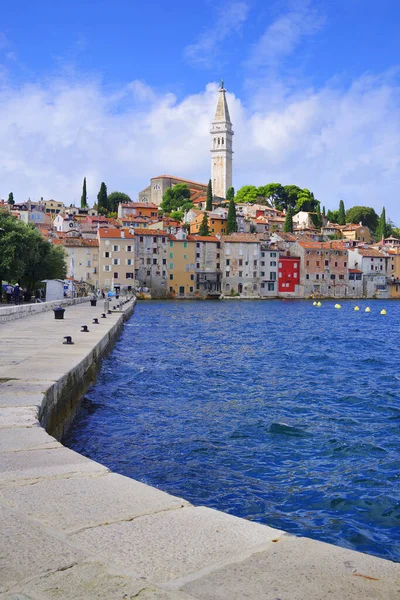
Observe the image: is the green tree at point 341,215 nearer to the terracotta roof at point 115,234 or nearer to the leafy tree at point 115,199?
the leafy tree at point 115,199

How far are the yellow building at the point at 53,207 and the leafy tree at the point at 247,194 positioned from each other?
44325mm

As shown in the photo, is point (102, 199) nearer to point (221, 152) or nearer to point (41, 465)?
point (221, 152)

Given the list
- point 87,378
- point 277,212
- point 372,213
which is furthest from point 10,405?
point 372,213

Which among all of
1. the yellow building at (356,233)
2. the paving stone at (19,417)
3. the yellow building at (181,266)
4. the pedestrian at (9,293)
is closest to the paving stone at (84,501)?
the paving stone at (19,417)

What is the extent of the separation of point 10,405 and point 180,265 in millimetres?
85821

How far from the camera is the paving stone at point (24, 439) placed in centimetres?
565

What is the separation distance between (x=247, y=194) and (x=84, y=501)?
154105 millimetres

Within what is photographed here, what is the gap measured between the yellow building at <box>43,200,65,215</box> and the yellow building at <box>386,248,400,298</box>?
75.6m

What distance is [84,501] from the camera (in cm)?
408

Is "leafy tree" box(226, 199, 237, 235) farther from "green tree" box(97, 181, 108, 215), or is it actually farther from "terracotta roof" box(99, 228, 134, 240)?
"green tree" box(97, 181, 108, 215)

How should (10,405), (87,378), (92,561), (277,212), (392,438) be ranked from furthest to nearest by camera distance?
(277,212)
(87,378)
(392,438)
(10,405)
(92,561)

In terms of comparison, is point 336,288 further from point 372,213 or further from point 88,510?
point 88,510

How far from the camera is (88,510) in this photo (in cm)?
388

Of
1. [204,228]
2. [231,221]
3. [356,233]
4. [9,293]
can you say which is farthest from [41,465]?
[356,233]
